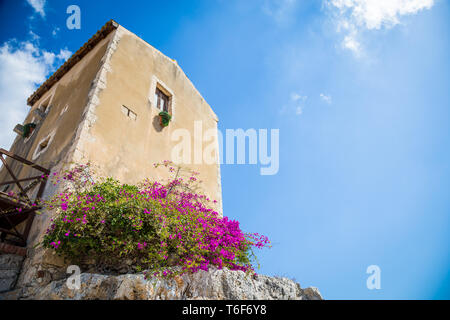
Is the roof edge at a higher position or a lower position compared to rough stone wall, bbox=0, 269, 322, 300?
higher

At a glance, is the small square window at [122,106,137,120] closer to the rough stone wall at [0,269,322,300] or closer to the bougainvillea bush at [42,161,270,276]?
the bougainvillea bush at [42,161,270,276]

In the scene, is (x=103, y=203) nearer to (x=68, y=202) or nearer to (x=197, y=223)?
(x=68, y=202)

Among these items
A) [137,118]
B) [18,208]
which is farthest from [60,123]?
[18,208]

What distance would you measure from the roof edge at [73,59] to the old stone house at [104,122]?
0.03 m

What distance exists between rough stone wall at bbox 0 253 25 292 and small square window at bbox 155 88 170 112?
5.67 metres

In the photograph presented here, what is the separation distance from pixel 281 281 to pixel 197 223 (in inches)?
78.4

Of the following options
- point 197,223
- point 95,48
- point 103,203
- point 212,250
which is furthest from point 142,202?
point 95,48

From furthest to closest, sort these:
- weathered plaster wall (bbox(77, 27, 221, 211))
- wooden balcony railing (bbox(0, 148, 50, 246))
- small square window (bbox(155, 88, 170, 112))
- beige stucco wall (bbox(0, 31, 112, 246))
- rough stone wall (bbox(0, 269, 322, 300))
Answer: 1. small square window (bbox(155, 88, 170, 112))
2. weathered plaster wall (bbox(77, 27, 221, 211))
3. beige stucco wall (bbox(0, 31, 112, 246))
4. wooden balcony railing (bbox(0, 148, 50, 246))
5. rough stone wall (bbox(0, 269, 322, 300))

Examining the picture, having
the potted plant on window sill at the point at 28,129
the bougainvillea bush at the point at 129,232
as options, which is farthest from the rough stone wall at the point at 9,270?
the potted plant on window sill at the point at 28,129

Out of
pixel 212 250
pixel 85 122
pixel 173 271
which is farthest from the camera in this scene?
pixel 85 122

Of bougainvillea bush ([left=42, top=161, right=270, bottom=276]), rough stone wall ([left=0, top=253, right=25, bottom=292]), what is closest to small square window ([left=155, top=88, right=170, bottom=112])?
bougainvillea bush ([left=42, top=161, right=270, bottom=276])

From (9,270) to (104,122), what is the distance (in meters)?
3.62

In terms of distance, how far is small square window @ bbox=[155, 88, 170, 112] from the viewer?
29.8 feet
